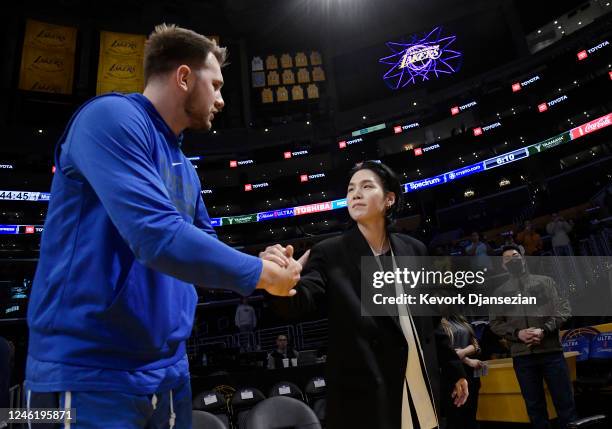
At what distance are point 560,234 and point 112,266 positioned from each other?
13833 mm

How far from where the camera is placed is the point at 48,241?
4.06ft

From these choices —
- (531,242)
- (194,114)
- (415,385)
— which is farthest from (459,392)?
(531,242)

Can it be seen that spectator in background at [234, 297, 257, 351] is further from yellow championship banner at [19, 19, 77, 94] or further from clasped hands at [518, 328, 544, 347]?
yellow championship banner at [19, 19, 77, 94]

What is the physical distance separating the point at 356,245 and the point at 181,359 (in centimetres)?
143

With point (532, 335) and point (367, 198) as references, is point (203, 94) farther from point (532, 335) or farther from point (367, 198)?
→ point (532, 335)

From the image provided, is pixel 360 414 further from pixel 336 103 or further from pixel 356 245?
pixel 336 103

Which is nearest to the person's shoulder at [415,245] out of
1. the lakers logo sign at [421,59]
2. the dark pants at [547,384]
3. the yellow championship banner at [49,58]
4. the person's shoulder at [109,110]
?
the person's shoulder at [109,110]

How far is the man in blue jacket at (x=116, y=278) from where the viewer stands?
110 centimetres

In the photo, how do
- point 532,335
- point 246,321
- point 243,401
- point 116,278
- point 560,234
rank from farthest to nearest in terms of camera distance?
point 246,321
point 560,234
point 243,401
point 532,335
point 116,278

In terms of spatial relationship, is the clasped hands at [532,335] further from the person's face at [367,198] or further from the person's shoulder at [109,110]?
the person's shoulder at [109,110]

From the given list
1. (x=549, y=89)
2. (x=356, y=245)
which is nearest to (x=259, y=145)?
(x=549, y=89)

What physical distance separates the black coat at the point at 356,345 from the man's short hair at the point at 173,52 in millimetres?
1163

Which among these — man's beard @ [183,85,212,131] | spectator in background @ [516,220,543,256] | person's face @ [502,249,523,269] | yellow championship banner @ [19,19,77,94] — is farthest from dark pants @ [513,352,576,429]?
yellow championship banner @ [19,19,77,94]

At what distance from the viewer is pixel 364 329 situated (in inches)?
90.7
